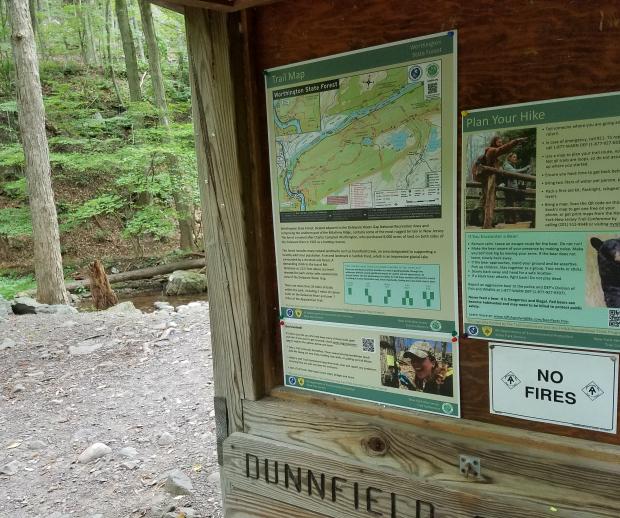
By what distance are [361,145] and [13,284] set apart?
12591 millimetres

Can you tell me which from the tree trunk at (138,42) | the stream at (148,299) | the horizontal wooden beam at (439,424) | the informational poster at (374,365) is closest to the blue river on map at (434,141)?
the informational poster at (374,365)

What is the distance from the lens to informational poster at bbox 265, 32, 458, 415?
1.27 metres

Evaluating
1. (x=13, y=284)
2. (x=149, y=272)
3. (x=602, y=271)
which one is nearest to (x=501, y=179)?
(x=602, y=271)

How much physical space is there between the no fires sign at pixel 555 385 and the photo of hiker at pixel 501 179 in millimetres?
326

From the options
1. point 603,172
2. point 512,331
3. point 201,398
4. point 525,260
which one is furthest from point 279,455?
point 201,398

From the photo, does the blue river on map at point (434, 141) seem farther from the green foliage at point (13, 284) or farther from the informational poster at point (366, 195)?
the green foliage at point (13, 284)

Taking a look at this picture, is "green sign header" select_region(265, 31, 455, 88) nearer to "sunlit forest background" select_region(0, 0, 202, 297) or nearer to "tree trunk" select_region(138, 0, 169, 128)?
"sunlit forest background" select_region(0, 0, 202, 297)

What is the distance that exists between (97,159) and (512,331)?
460 inches

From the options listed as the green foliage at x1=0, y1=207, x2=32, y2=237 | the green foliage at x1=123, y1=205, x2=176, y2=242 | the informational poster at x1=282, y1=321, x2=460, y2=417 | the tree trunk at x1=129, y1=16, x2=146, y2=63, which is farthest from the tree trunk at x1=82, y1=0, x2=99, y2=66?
the informational poster at x1=282, y1=321, x2=460, y2=417

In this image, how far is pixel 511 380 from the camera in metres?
1.23

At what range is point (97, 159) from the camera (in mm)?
11242

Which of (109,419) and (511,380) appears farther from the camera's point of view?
(109,419)

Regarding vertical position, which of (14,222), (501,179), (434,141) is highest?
(434,141)

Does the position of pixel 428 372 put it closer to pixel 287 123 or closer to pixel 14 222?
pixel 287 123
